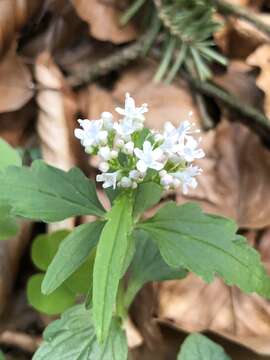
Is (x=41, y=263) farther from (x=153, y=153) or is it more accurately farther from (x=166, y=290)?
(x=153, y=153)

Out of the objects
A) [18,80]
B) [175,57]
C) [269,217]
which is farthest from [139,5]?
[269,217]

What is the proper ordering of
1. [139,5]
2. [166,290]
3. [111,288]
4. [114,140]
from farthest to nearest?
1. [139,5]
2. [166,290]
3. [114,140]
4. [111,288]

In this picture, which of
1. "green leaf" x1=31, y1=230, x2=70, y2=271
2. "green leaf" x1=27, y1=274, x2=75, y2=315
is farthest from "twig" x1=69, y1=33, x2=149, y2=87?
"green leaf" x1=27, y1=274, x2=75, y2=315

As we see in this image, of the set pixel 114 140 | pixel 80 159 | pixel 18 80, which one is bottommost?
pixel 80 159

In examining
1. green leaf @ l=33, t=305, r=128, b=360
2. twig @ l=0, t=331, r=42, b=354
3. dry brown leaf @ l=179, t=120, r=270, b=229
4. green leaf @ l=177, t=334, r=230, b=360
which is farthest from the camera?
dry brown leaf @ l=179, t=120, r=270, b=229

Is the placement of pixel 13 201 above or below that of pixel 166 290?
above

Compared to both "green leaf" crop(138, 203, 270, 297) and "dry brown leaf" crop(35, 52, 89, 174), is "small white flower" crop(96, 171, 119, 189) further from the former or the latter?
"dry brown leaf" crop(35, 52, 89, 174)
